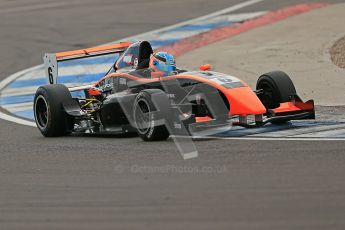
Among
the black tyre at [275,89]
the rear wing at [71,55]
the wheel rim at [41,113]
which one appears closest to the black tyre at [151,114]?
the black tyre at [275,89]

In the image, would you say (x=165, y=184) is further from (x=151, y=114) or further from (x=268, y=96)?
(x=268, y=96)

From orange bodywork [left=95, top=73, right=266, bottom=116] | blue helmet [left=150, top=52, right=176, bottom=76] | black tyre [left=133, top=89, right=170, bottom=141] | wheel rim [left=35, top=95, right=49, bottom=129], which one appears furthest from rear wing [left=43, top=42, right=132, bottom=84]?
orange bodywork [left=95, top=73, right=266, bottom=116]

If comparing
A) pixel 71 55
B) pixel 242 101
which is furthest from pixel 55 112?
pixel 242 101

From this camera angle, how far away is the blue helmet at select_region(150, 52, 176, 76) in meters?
12.1

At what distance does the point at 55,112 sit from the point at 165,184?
463 centimetres

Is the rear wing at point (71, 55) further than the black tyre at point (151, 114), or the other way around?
the rear wing at point (71, 55)

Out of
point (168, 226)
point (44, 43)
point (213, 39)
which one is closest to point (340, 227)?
point (168, 226)

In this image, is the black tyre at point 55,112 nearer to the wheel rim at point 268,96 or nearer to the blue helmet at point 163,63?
the blue helmet at point 163,63

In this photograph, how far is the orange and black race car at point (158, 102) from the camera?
10914 millimetres

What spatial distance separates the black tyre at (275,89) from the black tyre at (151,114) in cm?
168

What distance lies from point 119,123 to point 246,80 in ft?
15.5

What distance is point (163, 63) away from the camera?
12.2m

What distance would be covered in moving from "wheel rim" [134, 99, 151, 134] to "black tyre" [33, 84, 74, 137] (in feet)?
5.66

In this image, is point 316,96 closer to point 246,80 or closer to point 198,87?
point 246,80
